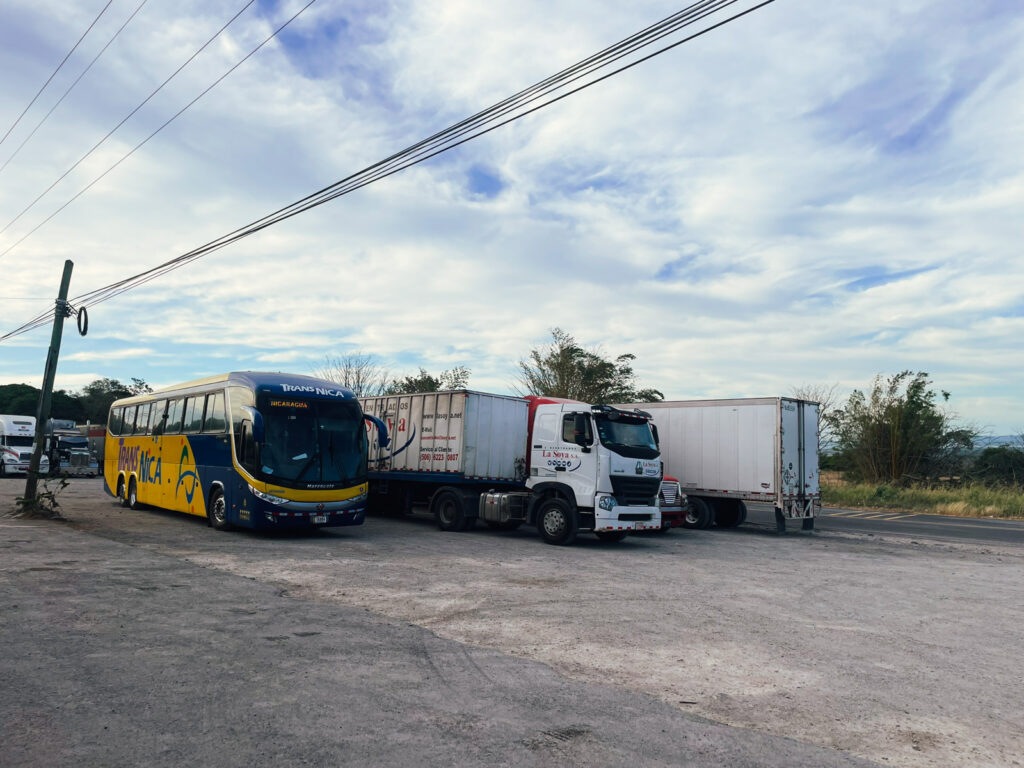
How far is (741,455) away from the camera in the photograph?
1888 cm

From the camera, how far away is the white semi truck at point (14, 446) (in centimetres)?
3700

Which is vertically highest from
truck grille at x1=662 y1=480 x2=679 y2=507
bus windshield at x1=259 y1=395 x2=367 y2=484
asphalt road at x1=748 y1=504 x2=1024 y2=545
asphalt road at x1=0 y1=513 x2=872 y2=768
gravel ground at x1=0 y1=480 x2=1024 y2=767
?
bus windshield at x1=259 y1=395 x2=367 y2=484

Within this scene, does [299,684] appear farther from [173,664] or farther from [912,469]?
[912,469]

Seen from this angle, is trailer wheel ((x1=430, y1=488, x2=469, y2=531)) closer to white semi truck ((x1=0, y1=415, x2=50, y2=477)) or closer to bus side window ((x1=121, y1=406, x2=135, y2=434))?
bus side window ((x1=121, y1=406, x2=135, y2=434))

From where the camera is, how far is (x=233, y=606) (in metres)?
8.03

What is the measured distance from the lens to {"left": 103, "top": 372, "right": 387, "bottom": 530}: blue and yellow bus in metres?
14.2

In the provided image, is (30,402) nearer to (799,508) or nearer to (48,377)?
(48,377)

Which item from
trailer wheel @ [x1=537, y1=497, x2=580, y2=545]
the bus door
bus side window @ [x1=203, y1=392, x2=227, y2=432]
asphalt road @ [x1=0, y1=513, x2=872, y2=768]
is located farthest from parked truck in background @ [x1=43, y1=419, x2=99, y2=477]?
asphalt road @ [x1=0, y1=513, x2=872, y2=768]

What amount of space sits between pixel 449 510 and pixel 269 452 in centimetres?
473

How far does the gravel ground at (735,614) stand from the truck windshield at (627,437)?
1.98 metres

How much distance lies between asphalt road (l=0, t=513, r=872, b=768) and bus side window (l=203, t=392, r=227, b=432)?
25.9 feet

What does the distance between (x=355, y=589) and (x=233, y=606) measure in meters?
1.75

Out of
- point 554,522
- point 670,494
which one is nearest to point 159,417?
point 554,522

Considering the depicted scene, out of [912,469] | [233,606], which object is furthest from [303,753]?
[912,469]
